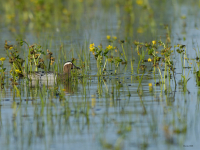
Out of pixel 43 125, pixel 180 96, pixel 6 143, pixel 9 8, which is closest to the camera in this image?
pixel 6 143

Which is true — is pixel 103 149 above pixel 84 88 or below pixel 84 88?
below

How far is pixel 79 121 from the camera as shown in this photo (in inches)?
285

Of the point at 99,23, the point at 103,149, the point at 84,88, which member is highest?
the point at 99,23

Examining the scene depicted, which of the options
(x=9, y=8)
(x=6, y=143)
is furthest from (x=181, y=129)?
(x=9, y=8)

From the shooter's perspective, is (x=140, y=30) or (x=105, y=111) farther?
(x=140, y=30)

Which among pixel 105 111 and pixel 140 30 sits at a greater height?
pixel 140 30

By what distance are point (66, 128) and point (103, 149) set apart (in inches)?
42.1

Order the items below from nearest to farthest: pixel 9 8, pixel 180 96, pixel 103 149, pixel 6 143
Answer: pixel 103 149, pixel 6 143, pixel 180 96, pixel 9 8

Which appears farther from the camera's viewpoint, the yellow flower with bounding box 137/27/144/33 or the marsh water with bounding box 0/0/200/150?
the yellow flower with bounding box 137/27/144/33

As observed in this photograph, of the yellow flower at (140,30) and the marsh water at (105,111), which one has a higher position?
the yellow flower at (140,30)

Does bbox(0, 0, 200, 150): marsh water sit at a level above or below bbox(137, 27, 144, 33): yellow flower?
below

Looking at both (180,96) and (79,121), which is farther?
(180,96)

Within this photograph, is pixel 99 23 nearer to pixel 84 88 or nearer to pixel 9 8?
pixel 9 8

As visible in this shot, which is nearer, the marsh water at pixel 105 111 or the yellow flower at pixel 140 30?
the marsh water at pixel 105 111
